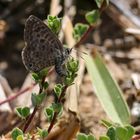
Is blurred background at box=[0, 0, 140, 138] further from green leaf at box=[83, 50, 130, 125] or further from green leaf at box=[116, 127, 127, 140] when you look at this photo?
green leaf at box=[116, 127, 127, 140]

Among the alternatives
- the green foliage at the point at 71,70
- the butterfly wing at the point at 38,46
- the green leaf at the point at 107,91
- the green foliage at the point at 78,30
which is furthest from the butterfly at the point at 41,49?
the green leaf at the point at 107,91

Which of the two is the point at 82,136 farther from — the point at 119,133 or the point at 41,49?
the point at 41,49

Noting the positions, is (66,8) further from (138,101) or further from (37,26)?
(37,26)

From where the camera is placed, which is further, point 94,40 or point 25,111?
point 94,40

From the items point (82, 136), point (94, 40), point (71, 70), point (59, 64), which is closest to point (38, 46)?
point (59, 64)

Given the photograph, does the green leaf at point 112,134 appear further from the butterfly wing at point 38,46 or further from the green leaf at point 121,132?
the butterfly wing at point 38,46

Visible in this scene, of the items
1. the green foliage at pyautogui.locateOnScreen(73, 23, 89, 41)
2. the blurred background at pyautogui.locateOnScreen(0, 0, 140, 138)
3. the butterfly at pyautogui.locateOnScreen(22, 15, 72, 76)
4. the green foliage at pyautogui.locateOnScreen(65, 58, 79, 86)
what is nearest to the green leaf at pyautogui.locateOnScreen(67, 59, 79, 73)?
the green foliage at pyautogui.locateOnScreen(65, 58, 79, 86)
